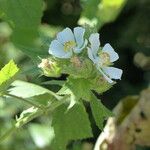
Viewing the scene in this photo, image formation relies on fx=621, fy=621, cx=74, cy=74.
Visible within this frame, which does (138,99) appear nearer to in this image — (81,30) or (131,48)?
(131,48)

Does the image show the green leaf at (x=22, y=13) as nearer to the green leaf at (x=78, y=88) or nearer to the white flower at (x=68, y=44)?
the white flower at (x=68, y=44)

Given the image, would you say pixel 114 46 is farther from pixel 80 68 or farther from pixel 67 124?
pixel 80 68

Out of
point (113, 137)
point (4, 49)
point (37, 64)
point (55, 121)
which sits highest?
point (37, 64)

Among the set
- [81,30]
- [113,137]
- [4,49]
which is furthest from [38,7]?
[4,49]

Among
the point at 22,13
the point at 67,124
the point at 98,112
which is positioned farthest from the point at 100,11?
the point at 98,112

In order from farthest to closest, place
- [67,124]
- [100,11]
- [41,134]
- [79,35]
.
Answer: [41,134] → [100,11] → [67,124] → [79,35]

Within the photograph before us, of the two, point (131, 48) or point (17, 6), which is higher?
point (17, 6)

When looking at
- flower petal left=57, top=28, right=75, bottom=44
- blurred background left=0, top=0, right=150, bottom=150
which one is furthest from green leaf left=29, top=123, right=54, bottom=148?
flower petal left=57, top=28, right=75, bottom=44
